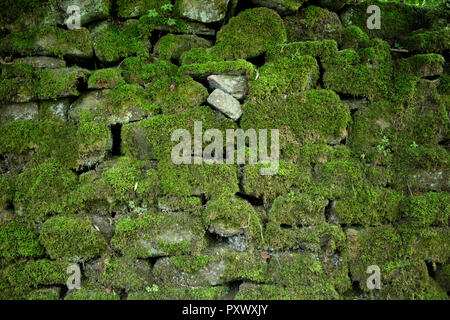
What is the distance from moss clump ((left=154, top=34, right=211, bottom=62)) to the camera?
396 cm

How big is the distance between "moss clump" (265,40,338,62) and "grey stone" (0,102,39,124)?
3.16m

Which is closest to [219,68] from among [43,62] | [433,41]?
[43,62]

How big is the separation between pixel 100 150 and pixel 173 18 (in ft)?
6.79

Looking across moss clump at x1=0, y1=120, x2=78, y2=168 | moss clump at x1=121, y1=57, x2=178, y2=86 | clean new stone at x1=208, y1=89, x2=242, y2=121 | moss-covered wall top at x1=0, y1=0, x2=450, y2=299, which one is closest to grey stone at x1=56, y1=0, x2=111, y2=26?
moss-covered wall top at x1=0, y1=0, x2=450, y2=299

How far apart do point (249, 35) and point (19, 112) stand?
124 inches

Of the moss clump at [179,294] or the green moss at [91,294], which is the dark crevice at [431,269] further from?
the green moss at [91,294]

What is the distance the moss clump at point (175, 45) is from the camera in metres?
3.96

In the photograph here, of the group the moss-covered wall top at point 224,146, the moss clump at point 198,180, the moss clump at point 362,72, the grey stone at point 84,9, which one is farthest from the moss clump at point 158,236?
the grey stone at point 84,9

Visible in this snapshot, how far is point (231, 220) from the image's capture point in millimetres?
3285

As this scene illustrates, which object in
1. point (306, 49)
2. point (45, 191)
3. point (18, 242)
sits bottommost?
point (18, 242)

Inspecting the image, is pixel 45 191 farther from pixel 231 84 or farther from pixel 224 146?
pixel 231 84

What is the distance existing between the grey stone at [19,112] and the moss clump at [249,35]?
8.05 feet

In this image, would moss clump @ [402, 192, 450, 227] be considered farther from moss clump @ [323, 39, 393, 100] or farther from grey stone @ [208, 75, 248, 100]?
grey stone @ [208, 75, 248, 100]

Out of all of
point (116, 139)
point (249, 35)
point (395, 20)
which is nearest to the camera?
point (116, 139)
